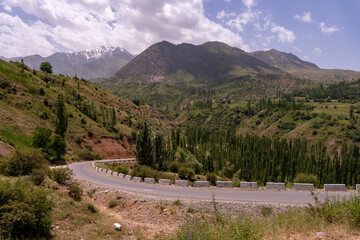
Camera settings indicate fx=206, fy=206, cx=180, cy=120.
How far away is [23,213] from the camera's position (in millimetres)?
8703

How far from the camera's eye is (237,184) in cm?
1758

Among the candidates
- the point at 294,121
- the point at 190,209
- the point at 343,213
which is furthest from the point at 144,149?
the point at 294,121

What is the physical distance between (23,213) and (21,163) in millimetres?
9275

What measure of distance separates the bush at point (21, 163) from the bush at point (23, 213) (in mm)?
7291

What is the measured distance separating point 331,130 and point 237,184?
120403 mm

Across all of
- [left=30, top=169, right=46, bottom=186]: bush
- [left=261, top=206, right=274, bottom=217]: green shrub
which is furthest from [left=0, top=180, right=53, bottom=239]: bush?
[left=261, top=206, right=274, bottom=217]: green shrub

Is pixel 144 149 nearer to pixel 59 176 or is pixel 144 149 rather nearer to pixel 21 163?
pixel 59 176

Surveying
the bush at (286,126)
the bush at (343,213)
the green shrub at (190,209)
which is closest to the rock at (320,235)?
the bush at (343,213)

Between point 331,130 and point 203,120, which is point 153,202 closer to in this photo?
point 331,130

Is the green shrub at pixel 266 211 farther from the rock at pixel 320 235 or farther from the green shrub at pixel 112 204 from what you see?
the green shrub at pixel 112 204

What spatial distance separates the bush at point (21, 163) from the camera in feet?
51.3

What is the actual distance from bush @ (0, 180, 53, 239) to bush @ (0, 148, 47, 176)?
7291 mm

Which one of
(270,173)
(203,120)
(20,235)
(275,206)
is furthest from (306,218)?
(203,120)

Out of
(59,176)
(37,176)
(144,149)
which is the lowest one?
(59,176)
